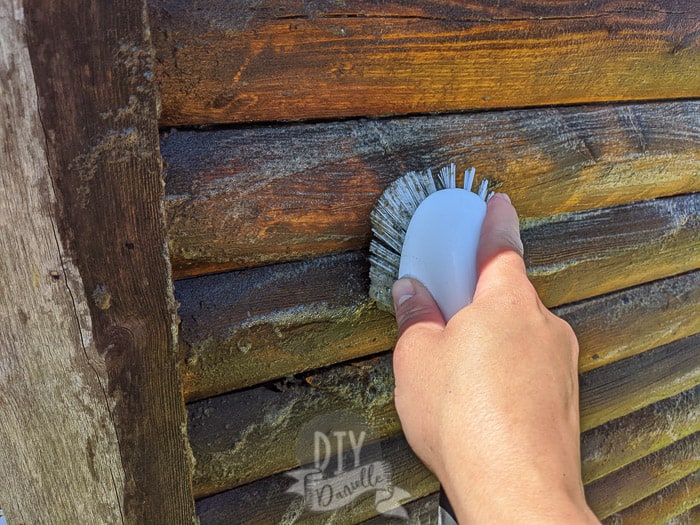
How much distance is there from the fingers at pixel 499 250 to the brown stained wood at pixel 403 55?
219 millimetres

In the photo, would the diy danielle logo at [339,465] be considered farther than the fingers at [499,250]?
Yes

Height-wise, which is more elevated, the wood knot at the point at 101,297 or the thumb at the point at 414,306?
the wood knot at the point at 101,297

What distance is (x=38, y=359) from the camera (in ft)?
2.14

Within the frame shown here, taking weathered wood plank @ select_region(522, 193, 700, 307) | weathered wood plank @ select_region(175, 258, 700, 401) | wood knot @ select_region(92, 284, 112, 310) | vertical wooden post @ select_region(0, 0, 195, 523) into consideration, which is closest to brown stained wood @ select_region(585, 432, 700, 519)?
weathered wood plank @ select_region(522, 193, 700, 307)

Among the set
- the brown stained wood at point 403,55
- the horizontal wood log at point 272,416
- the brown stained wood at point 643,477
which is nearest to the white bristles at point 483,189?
the brown stained wood at point 403,55

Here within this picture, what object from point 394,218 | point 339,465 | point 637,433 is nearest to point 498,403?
point 394,218

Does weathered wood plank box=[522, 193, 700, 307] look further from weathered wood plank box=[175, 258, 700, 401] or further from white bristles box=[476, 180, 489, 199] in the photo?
weathered wood plank box=[175, 258, 700, 401]

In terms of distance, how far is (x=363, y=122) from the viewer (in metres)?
0.96

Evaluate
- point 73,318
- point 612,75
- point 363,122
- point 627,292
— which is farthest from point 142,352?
point 627,292

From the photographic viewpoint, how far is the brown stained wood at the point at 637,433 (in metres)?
1.57

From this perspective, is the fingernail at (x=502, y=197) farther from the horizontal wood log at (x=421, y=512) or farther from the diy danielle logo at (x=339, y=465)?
the horizontal wood log at (x=421, y=512)

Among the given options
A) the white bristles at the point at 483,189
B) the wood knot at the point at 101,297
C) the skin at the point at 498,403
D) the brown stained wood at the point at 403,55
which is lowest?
the skin at the point at 498,403

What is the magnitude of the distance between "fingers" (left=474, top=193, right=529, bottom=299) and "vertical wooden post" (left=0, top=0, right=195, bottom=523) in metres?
0.48

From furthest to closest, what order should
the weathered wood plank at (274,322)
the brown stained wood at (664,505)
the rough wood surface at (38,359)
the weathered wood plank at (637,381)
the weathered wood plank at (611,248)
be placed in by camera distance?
1. the brown stained wood at (664,505)
2. the weathered wood plank at (637,381)
3. the weathered wood plank at (611,248)
4. the weathered wood plank at (274,322)
5. the rough wood surface at (38,359)
